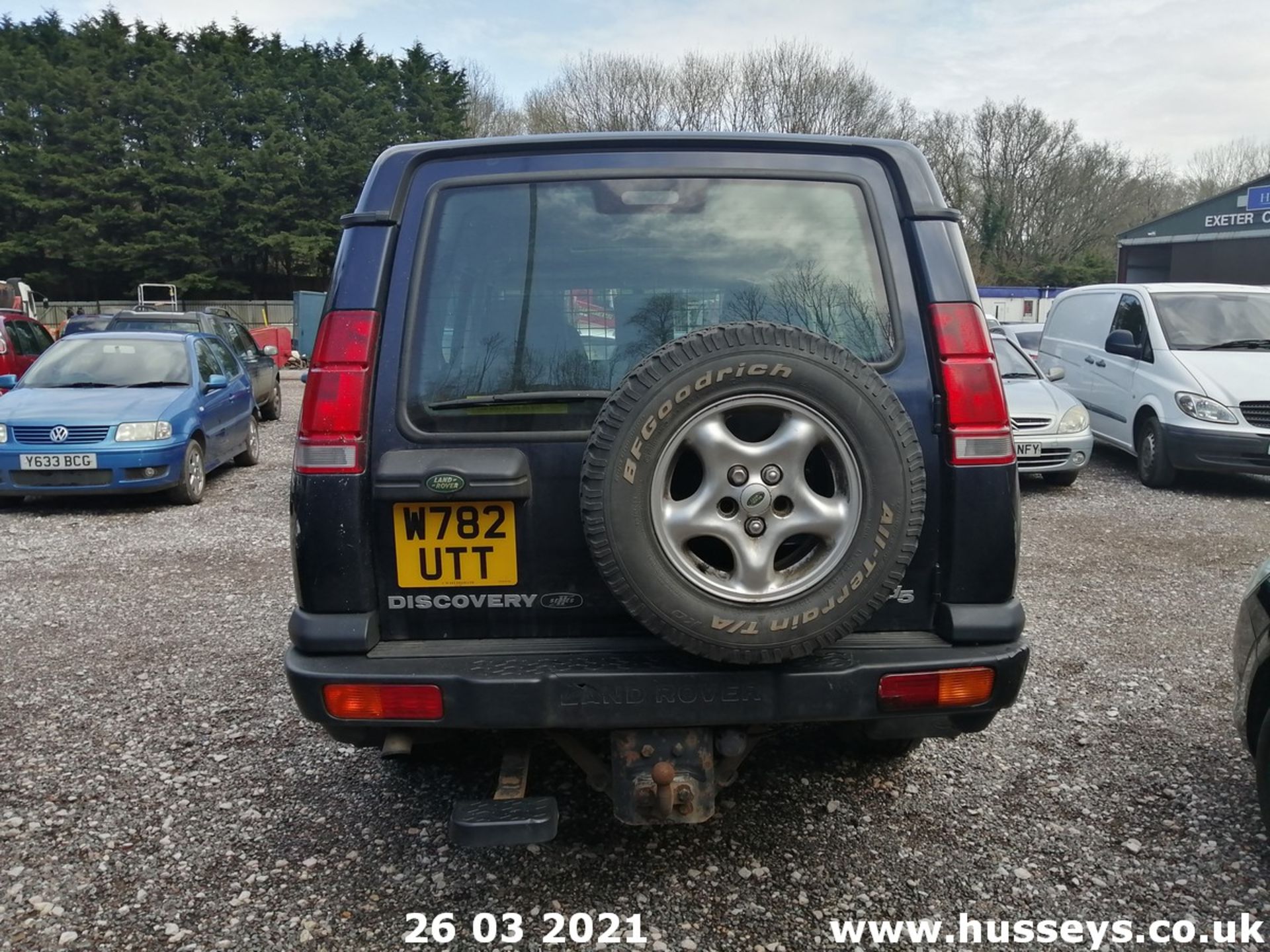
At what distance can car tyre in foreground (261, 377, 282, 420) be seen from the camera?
14430 millimetres

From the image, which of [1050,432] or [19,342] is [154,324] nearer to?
[19,342]

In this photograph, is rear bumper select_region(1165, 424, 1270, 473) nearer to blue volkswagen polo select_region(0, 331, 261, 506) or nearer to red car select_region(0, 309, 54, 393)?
blue volkswagen polo select_region(0, 331, 261, 506)

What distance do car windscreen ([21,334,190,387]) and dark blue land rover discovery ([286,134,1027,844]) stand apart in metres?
7.36

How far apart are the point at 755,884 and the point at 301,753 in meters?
1.84

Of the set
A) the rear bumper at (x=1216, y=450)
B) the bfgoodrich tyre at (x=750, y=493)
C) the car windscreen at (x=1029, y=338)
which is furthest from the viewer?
the car windscreen at (x=1029, y=338)

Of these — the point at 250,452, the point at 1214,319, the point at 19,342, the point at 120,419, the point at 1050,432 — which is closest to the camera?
the point at 120,419

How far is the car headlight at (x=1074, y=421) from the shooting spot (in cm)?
866

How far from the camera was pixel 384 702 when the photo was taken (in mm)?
2416

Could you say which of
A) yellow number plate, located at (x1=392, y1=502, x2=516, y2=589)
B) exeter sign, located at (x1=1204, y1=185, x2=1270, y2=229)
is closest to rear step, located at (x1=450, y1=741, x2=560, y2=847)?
yellow number plate, located at (x1=392, y1=502, x2=516, y2=589)

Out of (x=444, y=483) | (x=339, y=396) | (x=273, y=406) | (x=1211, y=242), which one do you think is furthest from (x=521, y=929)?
(x=1211, y=242)

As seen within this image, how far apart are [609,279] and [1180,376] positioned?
26.4ft

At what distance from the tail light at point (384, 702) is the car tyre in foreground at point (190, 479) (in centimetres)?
659

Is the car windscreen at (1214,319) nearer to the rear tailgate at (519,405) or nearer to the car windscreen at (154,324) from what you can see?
the rear tailgate at (519,405)

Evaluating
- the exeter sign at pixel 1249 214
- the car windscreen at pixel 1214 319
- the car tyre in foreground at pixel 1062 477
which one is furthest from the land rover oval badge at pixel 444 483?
the exeter sign at pixel 1249 214
